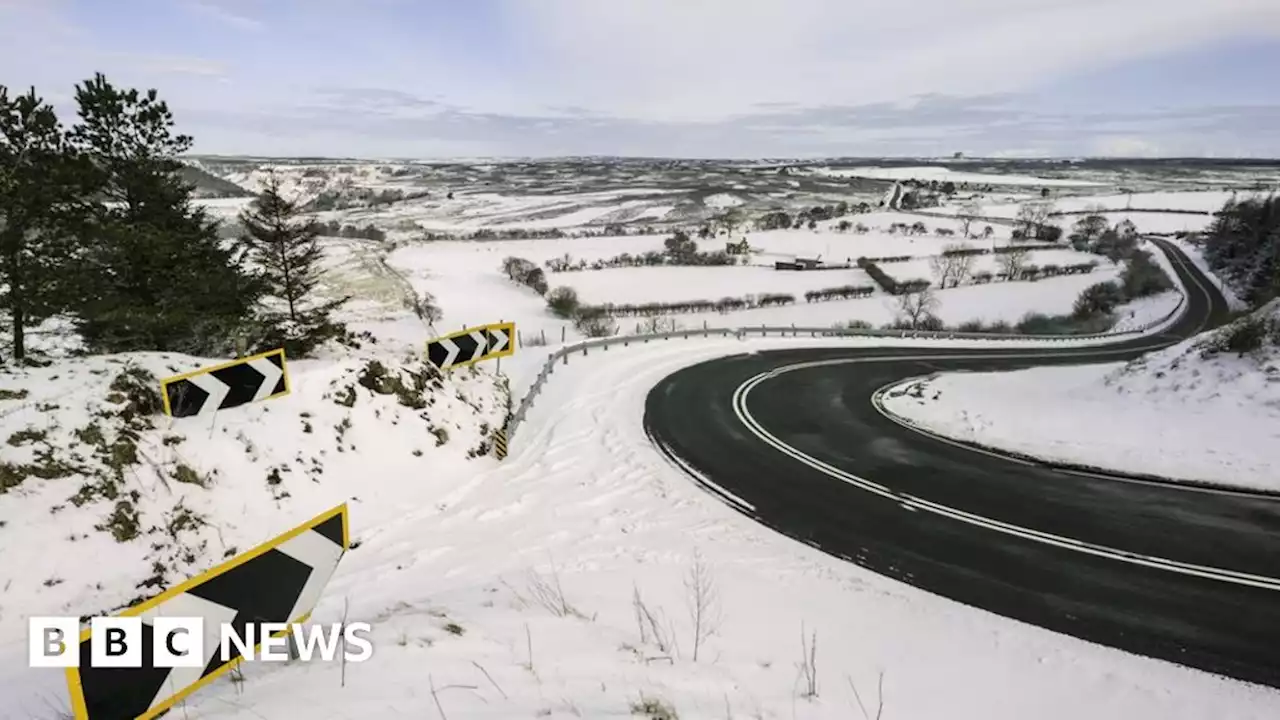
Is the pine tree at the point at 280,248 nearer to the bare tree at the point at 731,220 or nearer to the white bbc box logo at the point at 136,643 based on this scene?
the white bbc box logo at the point at 136,643

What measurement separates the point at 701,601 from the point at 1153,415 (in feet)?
49.0

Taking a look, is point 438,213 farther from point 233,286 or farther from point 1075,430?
point 1075,430

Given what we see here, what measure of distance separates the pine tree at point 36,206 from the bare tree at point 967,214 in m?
124

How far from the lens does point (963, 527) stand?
11484 mm

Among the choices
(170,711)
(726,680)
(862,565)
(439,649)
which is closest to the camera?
(170,711)

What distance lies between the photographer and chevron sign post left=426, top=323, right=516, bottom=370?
48.6 feet

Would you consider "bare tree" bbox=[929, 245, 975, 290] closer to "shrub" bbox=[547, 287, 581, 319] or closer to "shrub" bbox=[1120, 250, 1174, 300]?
"shrub" bbox=[1120, 250, 1174, 300]

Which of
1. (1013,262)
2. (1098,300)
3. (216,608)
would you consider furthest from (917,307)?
(216,608)

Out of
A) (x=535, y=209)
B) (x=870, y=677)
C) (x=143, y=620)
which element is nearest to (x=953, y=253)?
Answer: (x=870, y=677)

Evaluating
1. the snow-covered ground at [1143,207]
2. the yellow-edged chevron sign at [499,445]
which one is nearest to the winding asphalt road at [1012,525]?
the yellow-edged chevron sign at [499,445]

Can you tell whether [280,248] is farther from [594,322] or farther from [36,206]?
[594,322]

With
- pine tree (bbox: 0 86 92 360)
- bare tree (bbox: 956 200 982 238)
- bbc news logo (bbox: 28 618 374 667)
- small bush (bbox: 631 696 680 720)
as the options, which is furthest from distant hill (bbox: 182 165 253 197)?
small bush (bbox: 631 696 680 720)

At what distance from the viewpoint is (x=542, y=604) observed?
7391mm

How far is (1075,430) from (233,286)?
23983 mm
